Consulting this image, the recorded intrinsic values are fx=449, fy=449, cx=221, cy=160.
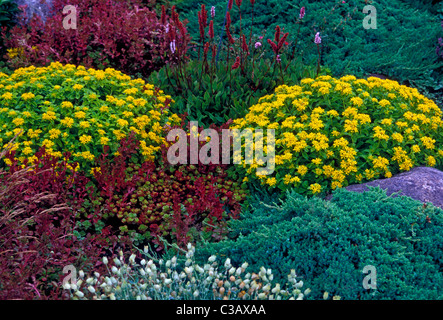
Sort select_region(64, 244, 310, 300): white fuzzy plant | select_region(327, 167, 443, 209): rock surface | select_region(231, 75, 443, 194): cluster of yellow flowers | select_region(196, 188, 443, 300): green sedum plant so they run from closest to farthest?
1. select_region(64, 244, 310, 300): white fuzzy plant
2. select_region(196, 188, 443, 300): green sedum plant
3. select_region(327, 167, 443, 209): rock surface
4. select_region(231, 75, 443, 194): cluster of yellow flowers

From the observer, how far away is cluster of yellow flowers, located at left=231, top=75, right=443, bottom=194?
383 cm

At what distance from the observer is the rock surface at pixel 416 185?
3529 mm

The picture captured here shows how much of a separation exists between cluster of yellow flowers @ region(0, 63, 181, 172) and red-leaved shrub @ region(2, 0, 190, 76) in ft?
3.49

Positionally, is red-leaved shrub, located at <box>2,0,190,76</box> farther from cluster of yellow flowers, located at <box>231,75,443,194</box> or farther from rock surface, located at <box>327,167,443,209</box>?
rock surface, located at <box>327,167,443,209</box>

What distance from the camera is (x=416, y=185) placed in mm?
3613

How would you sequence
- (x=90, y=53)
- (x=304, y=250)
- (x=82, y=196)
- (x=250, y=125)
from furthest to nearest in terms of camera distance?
(x=90, y=53)
(x=250, y=125)
(x=82, y=196)
(x=304, y=250)

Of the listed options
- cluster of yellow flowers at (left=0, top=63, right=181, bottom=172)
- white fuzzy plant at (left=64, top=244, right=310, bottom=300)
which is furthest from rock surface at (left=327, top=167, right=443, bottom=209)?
cluster of yellow flowers at (left=0, top=63, right=181, bottom=172)

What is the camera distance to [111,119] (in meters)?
4.19

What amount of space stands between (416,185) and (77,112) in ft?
9.70
